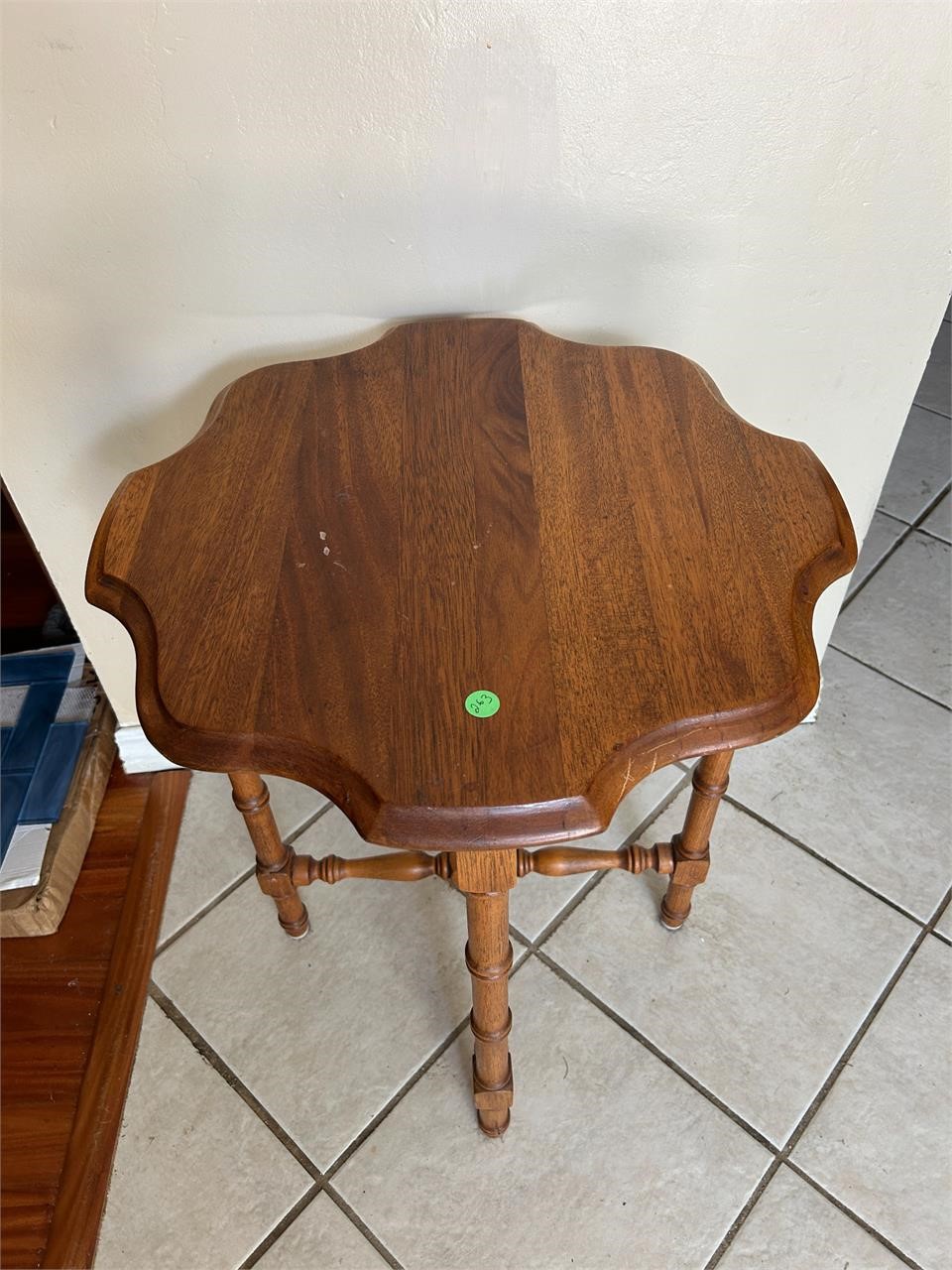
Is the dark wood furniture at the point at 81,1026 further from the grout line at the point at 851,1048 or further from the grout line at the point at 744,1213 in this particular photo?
the grout line at the point at 851,1048

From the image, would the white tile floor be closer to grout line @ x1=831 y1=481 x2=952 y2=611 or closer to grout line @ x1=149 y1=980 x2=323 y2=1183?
grout line @ x1=149 y1=980 x2=323 y2=1183

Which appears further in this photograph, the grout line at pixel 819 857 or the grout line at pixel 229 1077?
the grout line at pixel 819 857

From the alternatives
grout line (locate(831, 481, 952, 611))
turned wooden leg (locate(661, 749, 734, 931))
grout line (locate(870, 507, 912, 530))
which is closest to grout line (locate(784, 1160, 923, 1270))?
turned wooden leg (locate(661, 749, 734, 931))

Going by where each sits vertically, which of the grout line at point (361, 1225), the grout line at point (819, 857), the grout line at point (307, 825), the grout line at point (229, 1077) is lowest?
the grout line at point (361, 1225)

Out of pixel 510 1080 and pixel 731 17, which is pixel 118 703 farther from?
pixel 731 17

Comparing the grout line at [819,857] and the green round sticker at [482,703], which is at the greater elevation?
the green round sticker at [482,703]

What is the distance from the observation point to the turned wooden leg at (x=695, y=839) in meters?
0.91

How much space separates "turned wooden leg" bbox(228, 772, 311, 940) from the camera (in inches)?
35.6

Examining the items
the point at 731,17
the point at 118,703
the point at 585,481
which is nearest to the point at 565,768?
the point at 585,481

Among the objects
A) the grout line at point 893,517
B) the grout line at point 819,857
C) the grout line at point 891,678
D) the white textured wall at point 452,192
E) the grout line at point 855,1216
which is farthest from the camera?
the grout line at point 893,517

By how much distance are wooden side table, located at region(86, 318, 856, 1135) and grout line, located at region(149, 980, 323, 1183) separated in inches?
8.2

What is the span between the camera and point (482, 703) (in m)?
0.61

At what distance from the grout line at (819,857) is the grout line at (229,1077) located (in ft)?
2.02

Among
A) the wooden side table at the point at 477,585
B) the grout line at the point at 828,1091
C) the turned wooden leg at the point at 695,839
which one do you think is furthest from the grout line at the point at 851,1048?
the wooden side table at the point at 477,585
